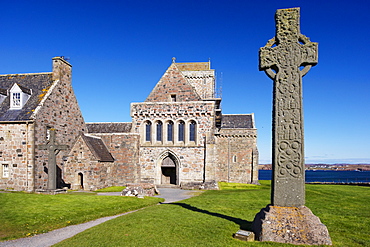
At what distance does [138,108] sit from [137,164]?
6026 millimetres

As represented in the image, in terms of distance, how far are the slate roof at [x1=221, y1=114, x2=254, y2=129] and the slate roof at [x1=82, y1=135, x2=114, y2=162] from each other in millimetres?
16546

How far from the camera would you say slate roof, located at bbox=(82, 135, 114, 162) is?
1091 inches

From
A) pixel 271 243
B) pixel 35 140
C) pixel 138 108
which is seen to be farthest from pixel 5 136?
pixel 271 243

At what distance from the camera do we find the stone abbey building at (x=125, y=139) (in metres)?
24.0

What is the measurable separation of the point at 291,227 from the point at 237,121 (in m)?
33.6

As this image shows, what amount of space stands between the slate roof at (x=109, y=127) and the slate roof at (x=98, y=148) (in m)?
4.97

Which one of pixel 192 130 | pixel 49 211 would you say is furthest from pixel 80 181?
pixel 49 211

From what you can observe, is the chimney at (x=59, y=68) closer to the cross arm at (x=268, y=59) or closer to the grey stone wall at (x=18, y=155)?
the grey stone wall at (x=18, y=155)

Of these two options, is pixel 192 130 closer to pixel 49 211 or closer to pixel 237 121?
pixel 237 121

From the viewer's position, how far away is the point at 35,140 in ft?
77.4

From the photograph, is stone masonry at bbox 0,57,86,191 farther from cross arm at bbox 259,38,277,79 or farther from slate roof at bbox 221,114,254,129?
slate roof at bbox 221,114,254,129

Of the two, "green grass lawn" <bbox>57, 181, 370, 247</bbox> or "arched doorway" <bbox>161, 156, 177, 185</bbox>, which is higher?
"green grass lawn" <bbox>57, 181, 370, 247</bbox>

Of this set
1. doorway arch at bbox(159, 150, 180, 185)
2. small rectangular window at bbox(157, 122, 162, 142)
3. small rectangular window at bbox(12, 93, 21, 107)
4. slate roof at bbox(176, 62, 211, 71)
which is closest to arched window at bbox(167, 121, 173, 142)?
small rectangular window at bbox(157, 122, 162, 142)

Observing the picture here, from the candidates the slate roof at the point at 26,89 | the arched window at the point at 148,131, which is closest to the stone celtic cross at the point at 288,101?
the slate roof at the point at 26,89
